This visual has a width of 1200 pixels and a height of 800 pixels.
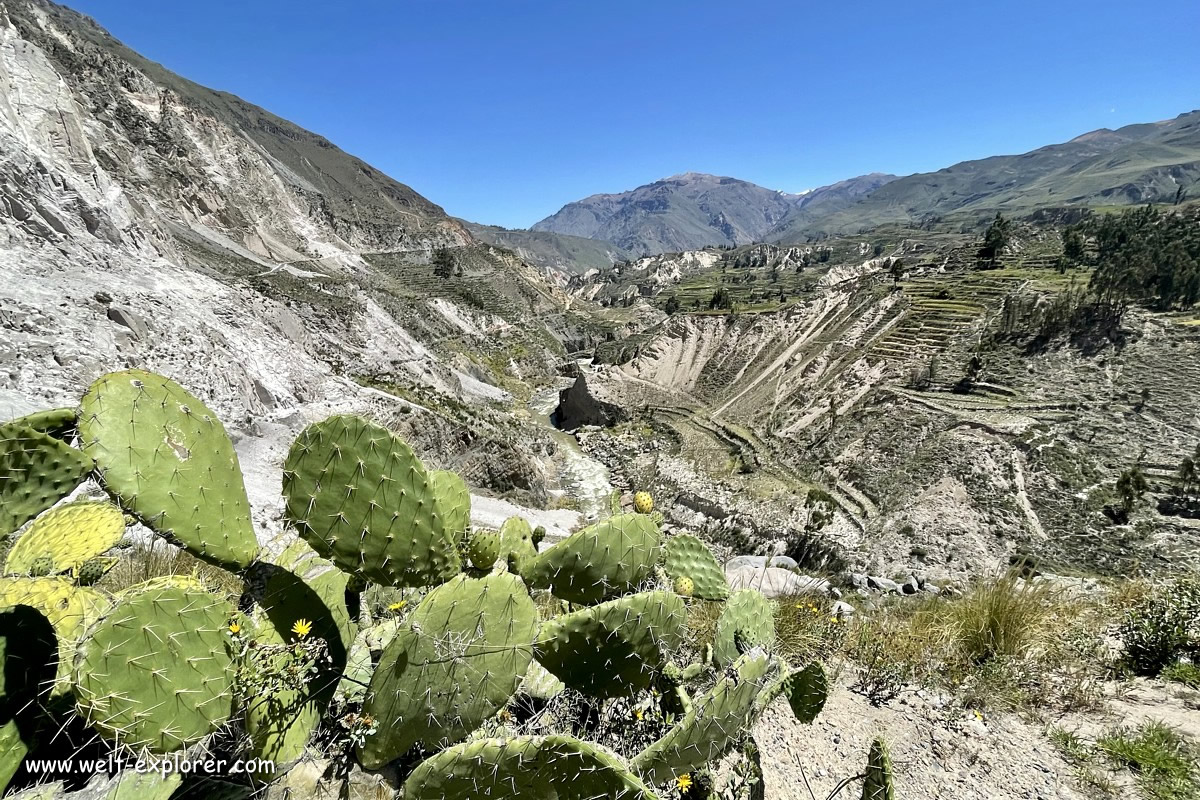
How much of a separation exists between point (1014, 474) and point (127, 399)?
27537 millimetres

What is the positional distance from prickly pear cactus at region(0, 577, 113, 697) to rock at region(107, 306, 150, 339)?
1578 centimetres

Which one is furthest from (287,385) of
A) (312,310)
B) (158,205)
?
(158,205)

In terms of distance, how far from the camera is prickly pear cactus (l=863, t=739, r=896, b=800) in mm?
2434

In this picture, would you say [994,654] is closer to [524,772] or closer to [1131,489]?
[524,772]

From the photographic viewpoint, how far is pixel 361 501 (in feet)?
8.20

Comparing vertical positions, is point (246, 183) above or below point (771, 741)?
above

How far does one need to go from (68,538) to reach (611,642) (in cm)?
391

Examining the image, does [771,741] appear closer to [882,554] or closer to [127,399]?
[127,399]

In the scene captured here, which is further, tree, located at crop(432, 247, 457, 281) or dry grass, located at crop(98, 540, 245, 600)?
tree, located at crop(432, 247, 457, 281)

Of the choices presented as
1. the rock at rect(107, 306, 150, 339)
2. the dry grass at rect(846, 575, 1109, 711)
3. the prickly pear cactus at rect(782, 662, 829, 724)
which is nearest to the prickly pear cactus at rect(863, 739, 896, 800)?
the prickly pear cactus at rect(782, 662, 829, 724)

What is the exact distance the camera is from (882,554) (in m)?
19.3

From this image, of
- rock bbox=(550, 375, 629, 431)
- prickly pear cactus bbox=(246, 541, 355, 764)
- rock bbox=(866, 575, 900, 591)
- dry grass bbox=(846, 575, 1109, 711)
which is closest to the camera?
prickly pear cactus bbox=(246, 541, 355, 764)

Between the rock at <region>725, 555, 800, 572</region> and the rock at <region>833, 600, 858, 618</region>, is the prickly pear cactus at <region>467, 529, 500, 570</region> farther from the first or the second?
the rock at <region>725, 555, 800, 572</region>

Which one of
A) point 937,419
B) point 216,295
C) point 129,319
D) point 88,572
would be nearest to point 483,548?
point 88,572
